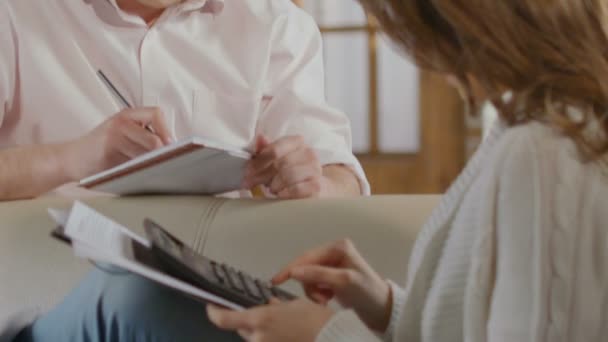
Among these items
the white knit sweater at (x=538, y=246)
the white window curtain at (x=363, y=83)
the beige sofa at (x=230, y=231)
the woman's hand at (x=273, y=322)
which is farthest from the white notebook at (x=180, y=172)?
the white window curtain at (x=363, y=83)

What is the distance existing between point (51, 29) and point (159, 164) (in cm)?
51

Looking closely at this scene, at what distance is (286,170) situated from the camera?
1.36m

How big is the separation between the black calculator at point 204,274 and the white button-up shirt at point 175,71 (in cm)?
60

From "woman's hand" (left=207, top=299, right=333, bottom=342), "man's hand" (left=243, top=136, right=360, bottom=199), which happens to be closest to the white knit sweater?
"woman's hand" (left=207, top=299, right=333, bottom=342)

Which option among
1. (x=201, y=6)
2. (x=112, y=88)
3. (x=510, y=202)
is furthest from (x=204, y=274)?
(x=201, y=6)

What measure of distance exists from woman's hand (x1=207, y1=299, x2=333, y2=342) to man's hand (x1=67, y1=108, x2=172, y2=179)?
1.54 feet

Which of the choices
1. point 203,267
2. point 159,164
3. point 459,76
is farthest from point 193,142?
point 459,76

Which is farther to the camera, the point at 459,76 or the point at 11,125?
the point at 11,125

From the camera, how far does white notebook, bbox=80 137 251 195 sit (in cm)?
114

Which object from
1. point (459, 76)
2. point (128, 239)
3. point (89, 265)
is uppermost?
point (459, 76)

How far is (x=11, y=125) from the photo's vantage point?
157cm

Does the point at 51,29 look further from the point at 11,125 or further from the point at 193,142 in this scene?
the point at 193,142

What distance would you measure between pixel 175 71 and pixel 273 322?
2.72 ft

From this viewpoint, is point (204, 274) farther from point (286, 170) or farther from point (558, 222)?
point (286, 170)
